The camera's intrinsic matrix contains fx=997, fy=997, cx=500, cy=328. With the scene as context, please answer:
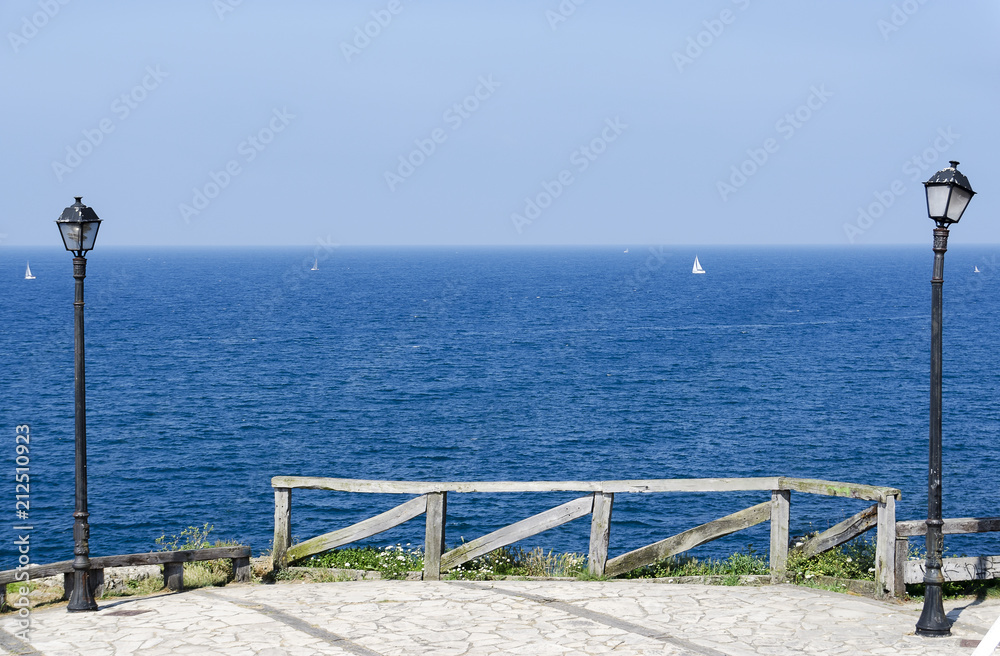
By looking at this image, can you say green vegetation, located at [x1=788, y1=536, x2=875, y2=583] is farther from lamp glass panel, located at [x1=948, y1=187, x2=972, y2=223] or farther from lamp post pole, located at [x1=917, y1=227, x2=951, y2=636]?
lamp glass panel, located at [x1=948, y1=187, x2=972, y2=223]

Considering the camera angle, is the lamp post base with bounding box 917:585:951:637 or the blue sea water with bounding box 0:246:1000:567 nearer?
the lamp post base with bounding box 917:585:951:637

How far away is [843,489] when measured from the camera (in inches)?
414

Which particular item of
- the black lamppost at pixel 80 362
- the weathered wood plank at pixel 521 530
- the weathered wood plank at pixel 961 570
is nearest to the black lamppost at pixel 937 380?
the weathered wood plank at pixel 961 570

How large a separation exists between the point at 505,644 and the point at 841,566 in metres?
4.35

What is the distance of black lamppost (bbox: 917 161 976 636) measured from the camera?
354 inches

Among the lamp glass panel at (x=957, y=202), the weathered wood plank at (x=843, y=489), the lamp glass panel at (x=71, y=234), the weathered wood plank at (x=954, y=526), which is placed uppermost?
the lamp glass panel at (x=957, y=202)

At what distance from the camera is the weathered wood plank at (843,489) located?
10055 mm

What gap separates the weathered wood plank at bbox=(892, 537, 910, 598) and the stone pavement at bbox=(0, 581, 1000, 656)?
194 millimetres

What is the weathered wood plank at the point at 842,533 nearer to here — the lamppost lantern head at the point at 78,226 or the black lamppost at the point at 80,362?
the black lamppost at the point at 80,362

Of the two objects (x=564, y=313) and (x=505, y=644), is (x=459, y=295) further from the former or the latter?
(x=505, y=644)

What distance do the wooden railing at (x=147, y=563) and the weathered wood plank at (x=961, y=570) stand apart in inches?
286

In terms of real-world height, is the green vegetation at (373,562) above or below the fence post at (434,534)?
below

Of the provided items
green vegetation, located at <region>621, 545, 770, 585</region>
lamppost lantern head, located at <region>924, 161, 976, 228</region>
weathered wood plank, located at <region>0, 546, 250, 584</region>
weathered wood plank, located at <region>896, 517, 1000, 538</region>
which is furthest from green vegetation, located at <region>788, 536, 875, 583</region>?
weathered wood plank, located at <region>0, 546, 250, 584</region>

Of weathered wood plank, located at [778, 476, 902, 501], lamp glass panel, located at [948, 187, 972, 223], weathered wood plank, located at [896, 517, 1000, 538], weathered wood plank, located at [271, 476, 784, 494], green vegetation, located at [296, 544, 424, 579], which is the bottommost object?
green vegetation, located at [296, 544, 424, 579]
